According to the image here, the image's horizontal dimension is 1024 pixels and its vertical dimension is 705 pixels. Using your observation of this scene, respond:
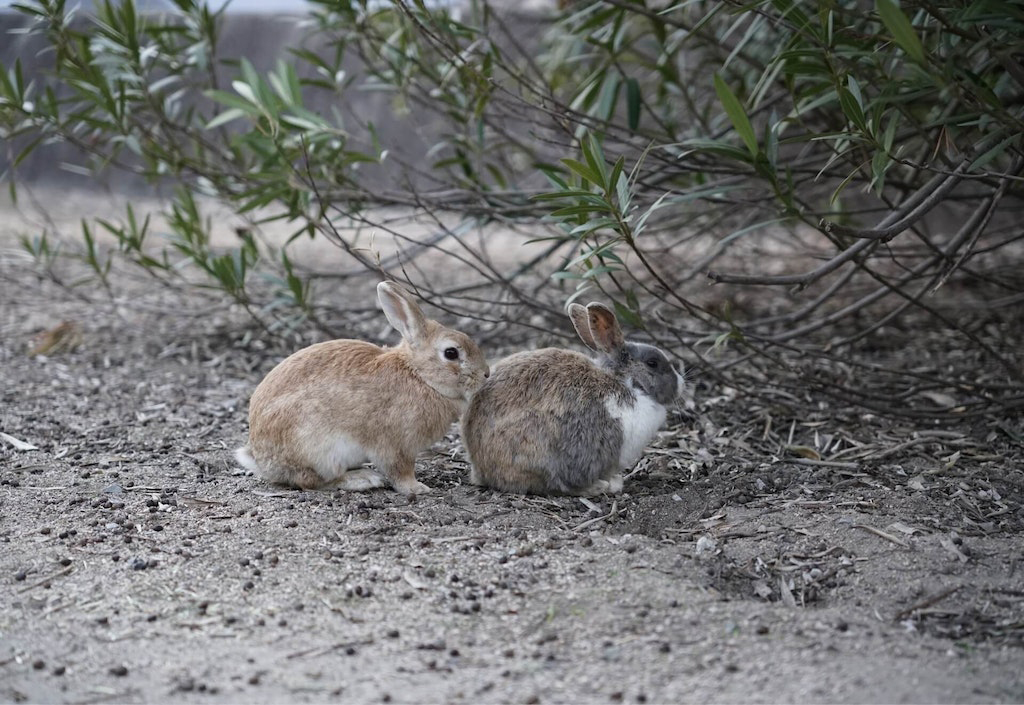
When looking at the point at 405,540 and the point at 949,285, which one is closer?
the point at 405,540

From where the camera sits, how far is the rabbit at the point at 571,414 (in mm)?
4828

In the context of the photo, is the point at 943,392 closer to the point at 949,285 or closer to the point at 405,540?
the point at 949,285

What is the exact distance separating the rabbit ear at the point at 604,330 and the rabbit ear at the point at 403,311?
81 centimetres

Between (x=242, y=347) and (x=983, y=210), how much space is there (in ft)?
16.4

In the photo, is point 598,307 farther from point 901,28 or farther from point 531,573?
point 901,28

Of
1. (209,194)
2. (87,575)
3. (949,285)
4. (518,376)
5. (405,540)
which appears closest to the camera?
(87,575)

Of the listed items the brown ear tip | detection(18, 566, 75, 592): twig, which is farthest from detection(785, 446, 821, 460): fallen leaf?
detection(18, 566, 75, 592): twig

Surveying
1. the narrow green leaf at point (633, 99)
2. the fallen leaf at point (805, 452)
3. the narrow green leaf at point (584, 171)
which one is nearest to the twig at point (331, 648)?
the narrow green leaf at point (584, 171)

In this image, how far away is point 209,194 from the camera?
24.7 ft

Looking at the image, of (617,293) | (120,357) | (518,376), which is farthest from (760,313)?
(120,357)

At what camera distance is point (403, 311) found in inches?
191

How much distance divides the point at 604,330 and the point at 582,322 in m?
0.14

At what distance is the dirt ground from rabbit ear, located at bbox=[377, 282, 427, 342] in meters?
0.75

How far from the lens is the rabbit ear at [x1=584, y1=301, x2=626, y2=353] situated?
199 inches
